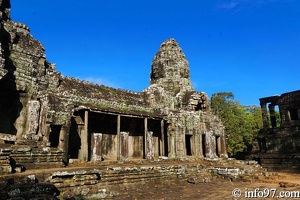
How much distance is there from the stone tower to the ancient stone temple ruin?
9.91 m

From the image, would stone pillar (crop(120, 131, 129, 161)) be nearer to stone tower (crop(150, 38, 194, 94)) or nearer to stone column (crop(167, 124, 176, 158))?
stone column (crop(167, 124, 176, 158))

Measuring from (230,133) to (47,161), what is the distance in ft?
104

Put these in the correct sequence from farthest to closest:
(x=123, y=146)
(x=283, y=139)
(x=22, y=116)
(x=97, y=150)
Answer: (x=283, y=139) < (x=123, y=146) < (x=97, y=150) < (x=22, y=116)

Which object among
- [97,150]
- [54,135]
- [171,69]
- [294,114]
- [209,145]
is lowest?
[97,150]

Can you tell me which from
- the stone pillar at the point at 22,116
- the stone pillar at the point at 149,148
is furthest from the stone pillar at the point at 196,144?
the stone pillar at the point at 22,116

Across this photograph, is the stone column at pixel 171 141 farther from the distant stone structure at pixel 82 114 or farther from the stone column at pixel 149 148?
the stone column at pixel 149 148

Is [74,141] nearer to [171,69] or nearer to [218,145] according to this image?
[171,69]

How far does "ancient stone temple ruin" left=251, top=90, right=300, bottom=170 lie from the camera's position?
24327 millimetres

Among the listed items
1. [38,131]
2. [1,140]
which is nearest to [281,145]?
[38,131]

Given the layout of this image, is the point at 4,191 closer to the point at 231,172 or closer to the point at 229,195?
the point at 229,195

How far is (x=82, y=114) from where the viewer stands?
55.7ft

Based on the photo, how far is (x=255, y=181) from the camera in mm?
15281

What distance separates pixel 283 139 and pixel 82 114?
20.5 metres

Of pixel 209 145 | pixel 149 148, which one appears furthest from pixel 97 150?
pixel 209 145
